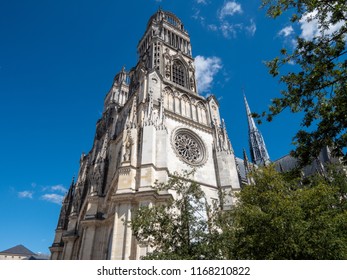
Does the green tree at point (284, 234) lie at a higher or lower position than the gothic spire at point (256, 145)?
lower

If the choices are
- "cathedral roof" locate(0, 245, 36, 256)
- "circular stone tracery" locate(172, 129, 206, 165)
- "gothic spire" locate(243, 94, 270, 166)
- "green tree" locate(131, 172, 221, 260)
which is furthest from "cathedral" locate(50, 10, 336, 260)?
"gothic spire" locate(243, 94, 270, 166)

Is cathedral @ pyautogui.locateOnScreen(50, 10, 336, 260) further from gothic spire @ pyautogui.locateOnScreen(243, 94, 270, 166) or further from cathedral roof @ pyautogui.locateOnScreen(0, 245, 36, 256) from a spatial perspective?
gothic spire @ pyautogui.locateOnScreen(243, 94, 270, 166)

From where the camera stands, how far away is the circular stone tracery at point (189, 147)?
22.8 metres

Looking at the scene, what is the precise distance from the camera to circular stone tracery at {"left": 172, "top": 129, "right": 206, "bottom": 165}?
2281 cm

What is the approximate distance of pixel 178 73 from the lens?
31.3 meters

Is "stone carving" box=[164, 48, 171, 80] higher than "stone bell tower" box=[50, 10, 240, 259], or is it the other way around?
"stone carving" box=[164, 48, 171, 80]

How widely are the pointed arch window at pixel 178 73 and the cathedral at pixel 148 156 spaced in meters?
0.01

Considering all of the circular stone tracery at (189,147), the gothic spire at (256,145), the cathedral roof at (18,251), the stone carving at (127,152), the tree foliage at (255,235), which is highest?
the gothic spire at (256,145)

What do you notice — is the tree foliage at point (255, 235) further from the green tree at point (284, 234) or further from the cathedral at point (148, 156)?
the cathedral at point (148, 156)

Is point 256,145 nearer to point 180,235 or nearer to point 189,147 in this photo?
point 189,147

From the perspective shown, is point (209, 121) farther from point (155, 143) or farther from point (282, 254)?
point (282, 254)

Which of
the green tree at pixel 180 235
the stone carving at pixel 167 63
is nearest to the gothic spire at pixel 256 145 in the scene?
the stone carving at pixel 167 63

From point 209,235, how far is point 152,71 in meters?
19.1
